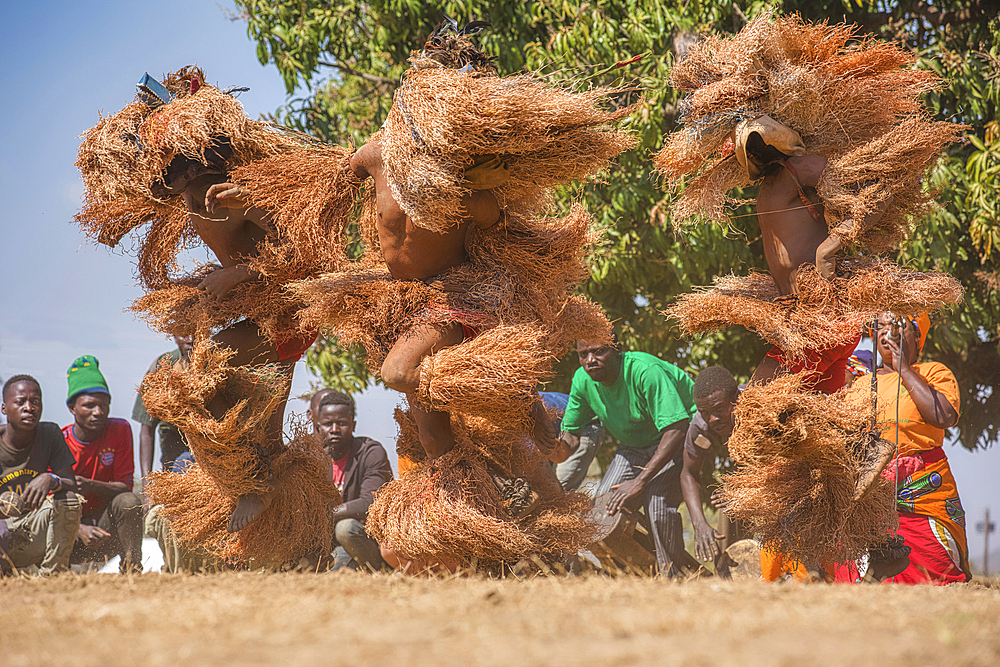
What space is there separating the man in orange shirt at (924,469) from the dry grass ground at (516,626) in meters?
1.78

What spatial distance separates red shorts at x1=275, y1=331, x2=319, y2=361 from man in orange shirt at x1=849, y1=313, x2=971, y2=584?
8.68ft

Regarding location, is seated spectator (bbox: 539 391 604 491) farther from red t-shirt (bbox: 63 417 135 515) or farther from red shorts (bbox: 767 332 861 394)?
red t-shirt (bbox: 63 417 135 515)

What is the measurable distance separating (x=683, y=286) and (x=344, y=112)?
12.8 feet

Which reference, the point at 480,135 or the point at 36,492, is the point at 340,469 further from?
the point at 480,135

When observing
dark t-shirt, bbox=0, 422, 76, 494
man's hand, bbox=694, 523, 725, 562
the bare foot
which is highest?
dark t-shirt, bbox=0, 422, 76, 494

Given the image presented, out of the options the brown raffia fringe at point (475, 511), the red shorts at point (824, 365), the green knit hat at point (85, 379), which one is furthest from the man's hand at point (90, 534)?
the red shorts at point (824, 365)

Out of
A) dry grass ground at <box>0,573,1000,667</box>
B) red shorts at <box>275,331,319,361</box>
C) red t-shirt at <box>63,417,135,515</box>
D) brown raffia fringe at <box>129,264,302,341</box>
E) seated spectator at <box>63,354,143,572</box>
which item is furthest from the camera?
red t-shirt at <box>63,417,135,515</box>

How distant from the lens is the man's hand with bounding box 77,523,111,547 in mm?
5582

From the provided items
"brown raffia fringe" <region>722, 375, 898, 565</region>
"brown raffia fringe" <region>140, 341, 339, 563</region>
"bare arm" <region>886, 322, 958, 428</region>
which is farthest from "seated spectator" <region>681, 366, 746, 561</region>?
"brown raffia fringe" <region>140, 341, 339, 563</region>

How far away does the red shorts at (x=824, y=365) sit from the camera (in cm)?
344

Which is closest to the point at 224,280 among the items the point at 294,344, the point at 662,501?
the point at 294,344

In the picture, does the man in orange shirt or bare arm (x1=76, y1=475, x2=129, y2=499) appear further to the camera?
bare arm (x1=76, y1=475, x2=129, y2=499)

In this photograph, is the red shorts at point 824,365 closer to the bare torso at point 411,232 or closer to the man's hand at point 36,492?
the bare torso at point 411,232

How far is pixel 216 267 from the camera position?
423 cm
